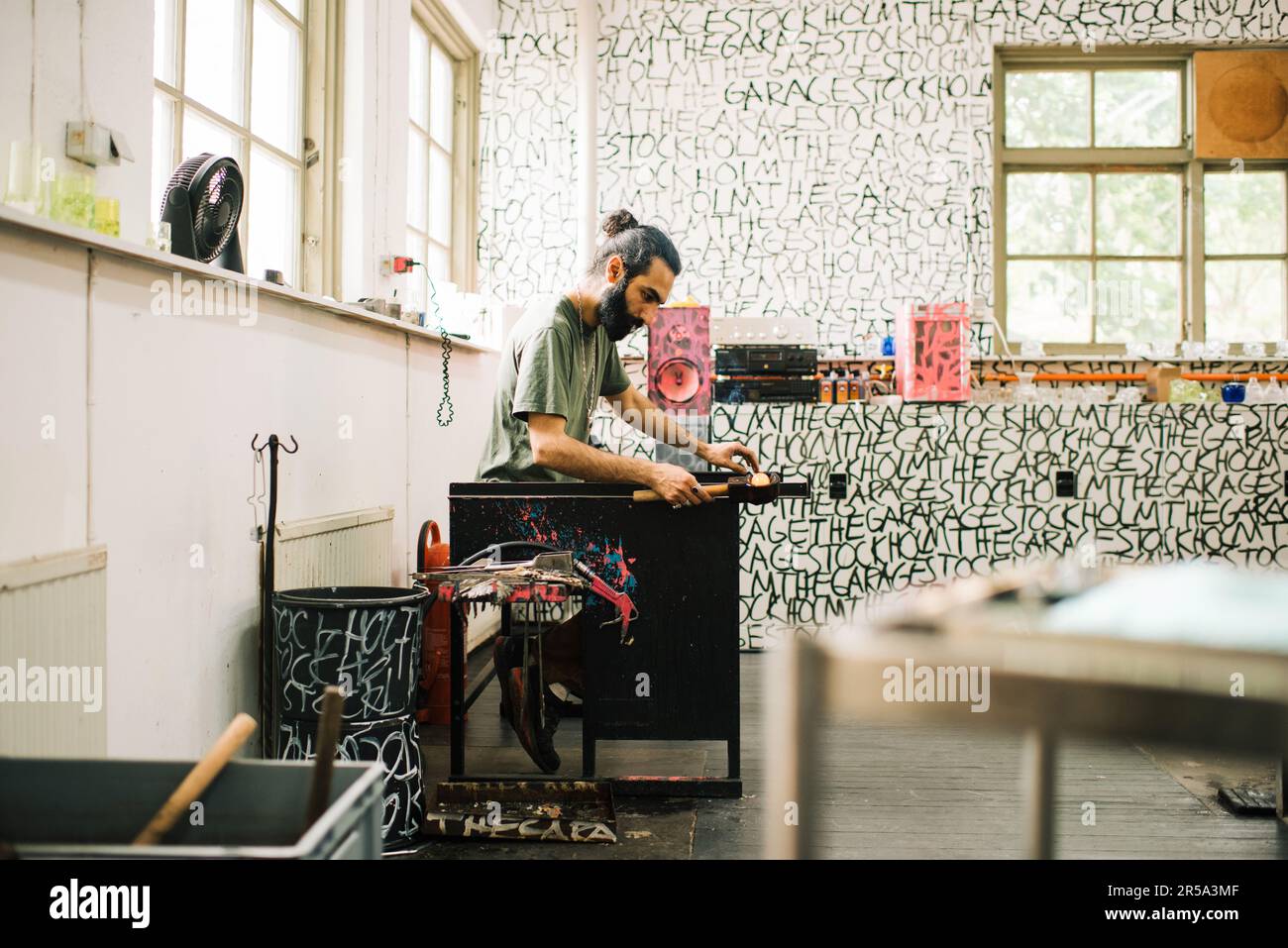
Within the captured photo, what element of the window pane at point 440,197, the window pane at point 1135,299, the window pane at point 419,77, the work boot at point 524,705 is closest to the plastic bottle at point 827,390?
the window pane at point 1135,299

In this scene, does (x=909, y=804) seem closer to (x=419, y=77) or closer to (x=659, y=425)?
(x=659, y=425)

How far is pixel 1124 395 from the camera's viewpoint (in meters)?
4.93

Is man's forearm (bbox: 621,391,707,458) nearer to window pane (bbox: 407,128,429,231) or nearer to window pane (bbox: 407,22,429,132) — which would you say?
window pane (bbox: 407,128,429,231)

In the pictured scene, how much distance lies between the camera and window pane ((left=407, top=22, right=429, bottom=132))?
432cm

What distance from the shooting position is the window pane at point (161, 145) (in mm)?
2436

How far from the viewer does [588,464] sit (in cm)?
254

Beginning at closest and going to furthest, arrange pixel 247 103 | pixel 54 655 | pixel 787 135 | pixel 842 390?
1. pixel 54 655
2. pixel 247 103
3. pixel 842 390
4. pixel 787 135

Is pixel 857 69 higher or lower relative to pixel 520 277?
higher

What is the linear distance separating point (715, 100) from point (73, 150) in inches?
150

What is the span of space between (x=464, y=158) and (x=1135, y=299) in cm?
341

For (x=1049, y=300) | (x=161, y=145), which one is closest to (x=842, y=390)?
(x=1049, y=300)
